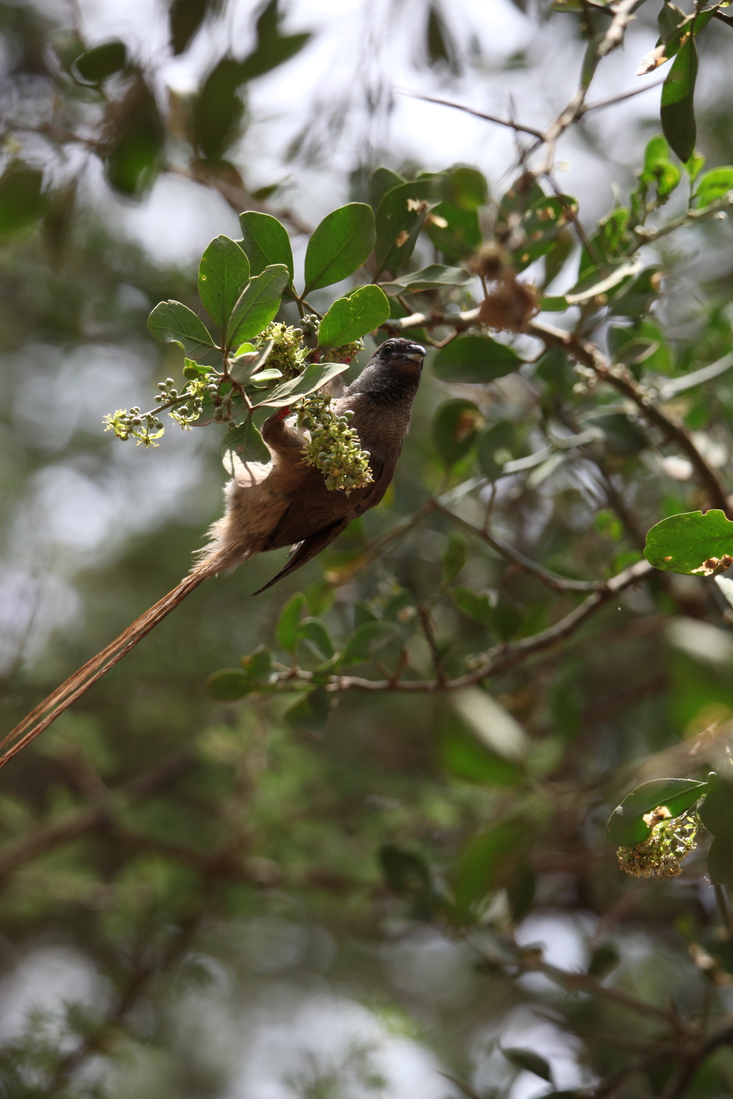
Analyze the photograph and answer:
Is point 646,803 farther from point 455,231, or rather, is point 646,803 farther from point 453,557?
point 455,231

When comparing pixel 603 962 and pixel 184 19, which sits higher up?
pixel 184 19

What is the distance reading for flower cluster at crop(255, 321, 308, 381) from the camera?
966mm

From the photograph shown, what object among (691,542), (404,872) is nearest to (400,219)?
(691,542)

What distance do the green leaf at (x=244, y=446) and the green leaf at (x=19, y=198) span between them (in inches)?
29.5

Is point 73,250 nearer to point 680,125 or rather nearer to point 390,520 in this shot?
point 390,520

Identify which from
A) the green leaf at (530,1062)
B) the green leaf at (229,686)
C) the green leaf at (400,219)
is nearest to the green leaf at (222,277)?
the green leaf at (400,219)

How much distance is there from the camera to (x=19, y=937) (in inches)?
153

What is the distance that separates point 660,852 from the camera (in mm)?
938

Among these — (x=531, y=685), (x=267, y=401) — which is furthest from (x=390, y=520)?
(x=267, y=401)

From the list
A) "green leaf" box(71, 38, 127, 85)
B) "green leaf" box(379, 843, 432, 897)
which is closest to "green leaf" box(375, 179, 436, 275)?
"green leaf" box(71, 38, 127, 85)

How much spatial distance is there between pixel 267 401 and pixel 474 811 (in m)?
2.10

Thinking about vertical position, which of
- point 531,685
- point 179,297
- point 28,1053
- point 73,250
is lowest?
point 28,1053

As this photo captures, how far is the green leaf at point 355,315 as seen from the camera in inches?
36.4

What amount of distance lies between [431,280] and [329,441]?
0.31m
